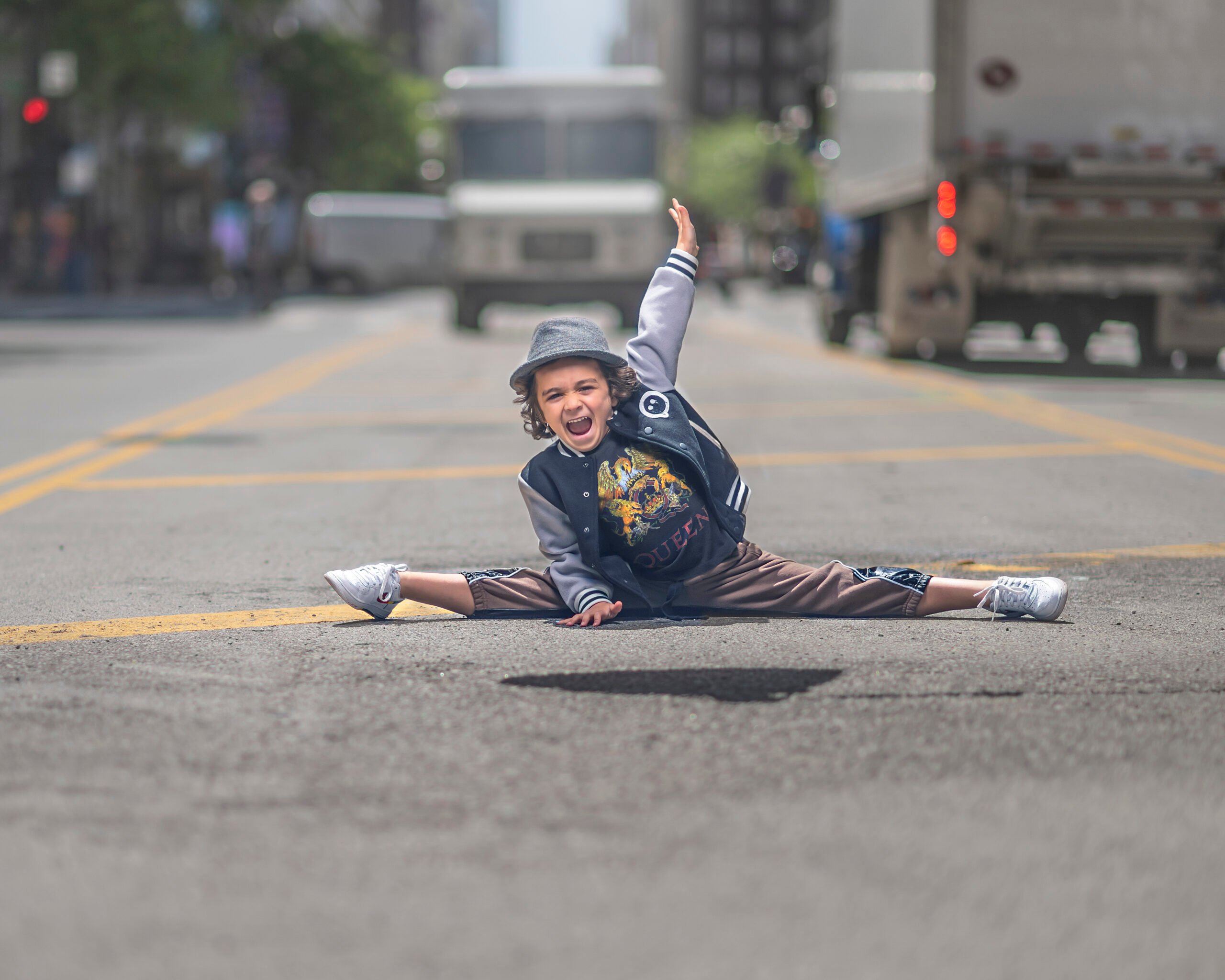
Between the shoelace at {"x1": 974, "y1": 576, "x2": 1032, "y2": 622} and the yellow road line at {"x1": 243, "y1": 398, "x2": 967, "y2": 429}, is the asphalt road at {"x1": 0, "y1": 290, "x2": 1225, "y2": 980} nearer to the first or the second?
the shoelace at {"x1": 974, "y1": 576, "x2": 1032, "y2": 622}

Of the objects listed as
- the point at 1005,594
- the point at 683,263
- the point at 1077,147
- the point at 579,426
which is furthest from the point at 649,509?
the point at 1077,147

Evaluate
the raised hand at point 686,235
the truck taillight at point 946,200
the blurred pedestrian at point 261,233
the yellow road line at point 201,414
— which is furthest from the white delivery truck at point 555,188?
the raised hand at point 686,235

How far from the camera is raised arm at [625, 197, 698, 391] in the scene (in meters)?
5.52

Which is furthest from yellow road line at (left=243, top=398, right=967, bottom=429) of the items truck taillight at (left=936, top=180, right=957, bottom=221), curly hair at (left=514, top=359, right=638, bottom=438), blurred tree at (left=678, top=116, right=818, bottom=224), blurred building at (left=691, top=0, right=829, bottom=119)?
blurred building at (left=691, top=0, right=829, bottom=119)

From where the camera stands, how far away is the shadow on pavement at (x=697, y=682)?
14.8 ft

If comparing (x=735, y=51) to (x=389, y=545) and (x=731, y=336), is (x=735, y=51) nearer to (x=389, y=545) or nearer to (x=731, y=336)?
(x=731, y=336)

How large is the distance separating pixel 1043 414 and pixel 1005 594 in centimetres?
802

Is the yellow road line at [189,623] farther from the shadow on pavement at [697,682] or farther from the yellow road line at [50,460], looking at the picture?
the yellow road line at [50,460]

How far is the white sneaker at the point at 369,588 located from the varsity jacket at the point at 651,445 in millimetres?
470

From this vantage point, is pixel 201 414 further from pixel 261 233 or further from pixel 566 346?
pixel 261 233

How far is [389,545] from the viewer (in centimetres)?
738

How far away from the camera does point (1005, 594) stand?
5.58 metres

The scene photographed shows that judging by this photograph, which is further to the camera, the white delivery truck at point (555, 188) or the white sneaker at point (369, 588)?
the white delivery truck at point (555, 188)

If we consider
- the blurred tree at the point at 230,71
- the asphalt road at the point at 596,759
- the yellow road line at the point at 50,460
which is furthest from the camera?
the blurred tree at the point at 230,71
